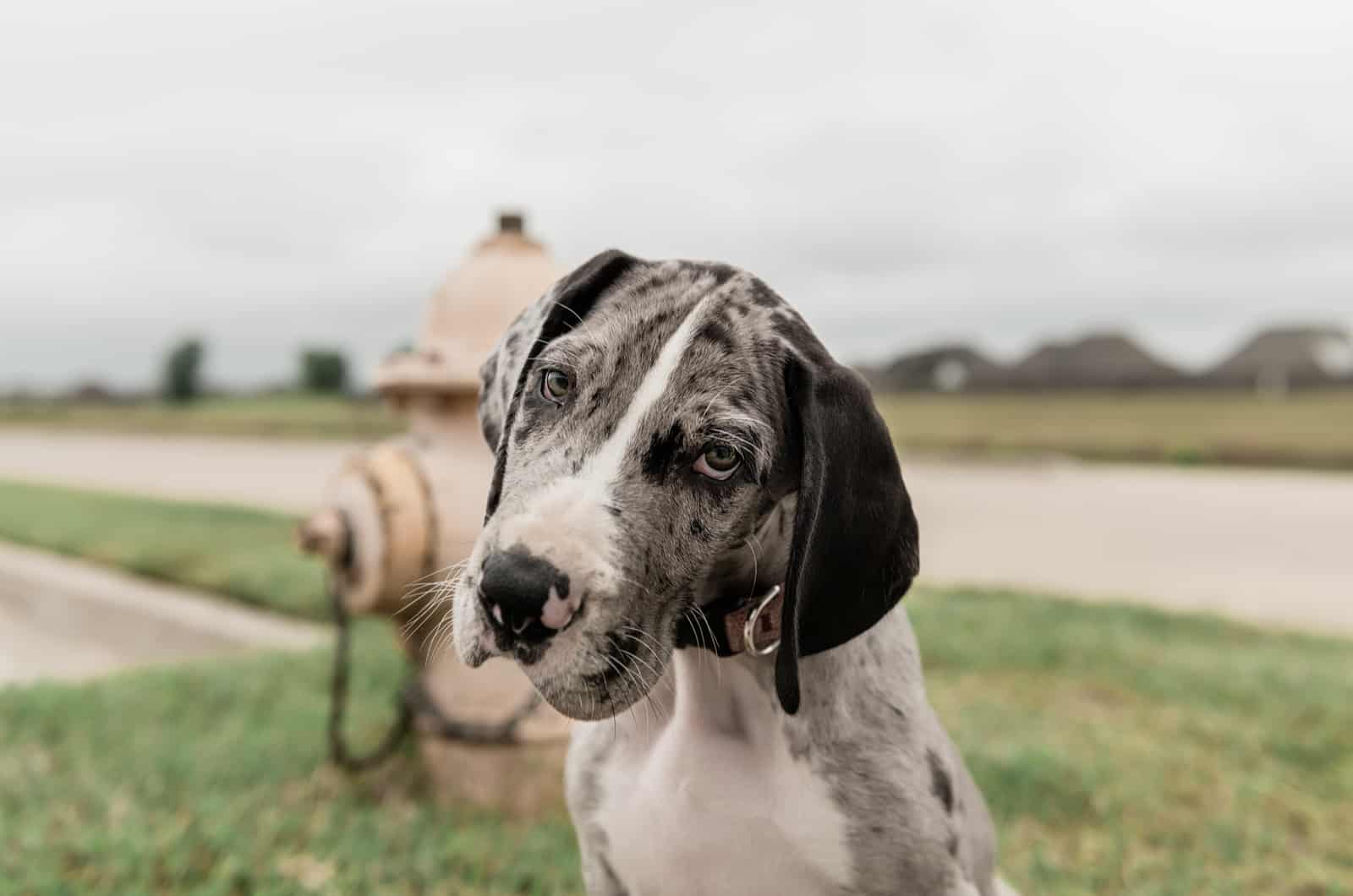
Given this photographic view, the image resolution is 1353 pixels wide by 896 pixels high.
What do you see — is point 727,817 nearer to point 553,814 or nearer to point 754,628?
point 754,628

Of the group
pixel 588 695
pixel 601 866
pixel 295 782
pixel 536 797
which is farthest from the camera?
pixel 295 782

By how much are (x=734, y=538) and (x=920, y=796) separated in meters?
0.61

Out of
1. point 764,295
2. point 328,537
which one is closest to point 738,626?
point 764,295

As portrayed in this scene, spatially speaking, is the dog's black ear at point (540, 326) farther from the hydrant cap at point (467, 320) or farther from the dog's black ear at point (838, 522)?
the hydrant cap at point (467, 320)

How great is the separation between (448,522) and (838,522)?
2381mm

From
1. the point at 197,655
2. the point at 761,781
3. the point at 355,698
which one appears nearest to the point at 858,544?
the point at 761,781

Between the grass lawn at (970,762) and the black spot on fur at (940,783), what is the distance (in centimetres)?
189

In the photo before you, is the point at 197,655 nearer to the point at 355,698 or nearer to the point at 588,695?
the point at 355,698

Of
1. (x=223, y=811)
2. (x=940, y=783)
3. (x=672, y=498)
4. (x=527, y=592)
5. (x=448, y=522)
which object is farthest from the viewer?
(x=223, y=811)

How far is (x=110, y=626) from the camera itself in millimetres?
8477

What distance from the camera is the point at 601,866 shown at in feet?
7.15

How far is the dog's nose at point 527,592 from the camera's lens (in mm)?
1635

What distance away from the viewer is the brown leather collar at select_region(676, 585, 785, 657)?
6.43ft

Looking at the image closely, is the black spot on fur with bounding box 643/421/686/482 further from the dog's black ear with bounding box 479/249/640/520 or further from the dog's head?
the dog's black ear with bounding box 479/249/640/520
